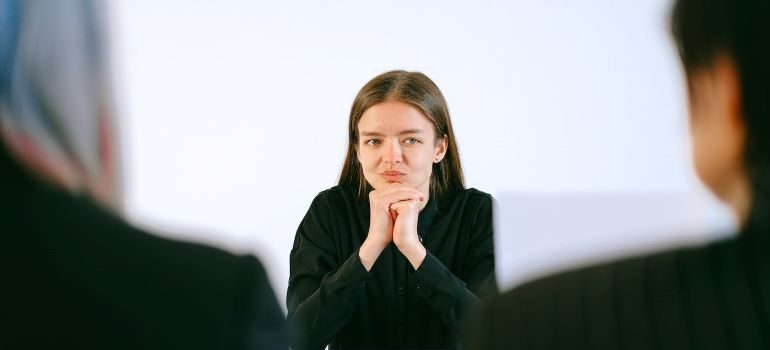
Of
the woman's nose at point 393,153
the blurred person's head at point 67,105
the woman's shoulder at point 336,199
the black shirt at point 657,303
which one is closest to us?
the blurred person's head at point 67,105

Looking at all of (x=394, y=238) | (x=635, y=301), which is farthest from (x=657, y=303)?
(x=394, y=238)

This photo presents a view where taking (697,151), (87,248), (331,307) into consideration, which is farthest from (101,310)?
(331,307)

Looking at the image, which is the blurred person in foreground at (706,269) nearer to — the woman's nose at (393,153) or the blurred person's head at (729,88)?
the blurred person's head at (729,88)

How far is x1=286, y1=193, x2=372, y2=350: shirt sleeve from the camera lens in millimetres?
1382

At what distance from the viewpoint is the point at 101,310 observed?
49 centimetres

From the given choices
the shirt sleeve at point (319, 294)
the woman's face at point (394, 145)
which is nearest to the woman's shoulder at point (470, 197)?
the woman's face at point (394, 145)

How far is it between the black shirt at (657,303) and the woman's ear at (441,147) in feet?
3.75

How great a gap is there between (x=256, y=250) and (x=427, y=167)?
3.87 feet

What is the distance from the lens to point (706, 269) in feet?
1.66

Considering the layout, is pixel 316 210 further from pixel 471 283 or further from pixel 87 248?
pixel 87 248

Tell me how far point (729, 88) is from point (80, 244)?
0.43 metres

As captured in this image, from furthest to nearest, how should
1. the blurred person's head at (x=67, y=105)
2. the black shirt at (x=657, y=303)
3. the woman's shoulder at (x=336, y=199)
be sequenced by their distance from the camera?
the woman's shoulder at (x=336, y=199) < the black shirt at (x=657, y=303) < the blurred person's head at (x=67, y=105)

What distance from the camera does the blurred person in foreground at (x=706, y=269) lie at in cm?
50

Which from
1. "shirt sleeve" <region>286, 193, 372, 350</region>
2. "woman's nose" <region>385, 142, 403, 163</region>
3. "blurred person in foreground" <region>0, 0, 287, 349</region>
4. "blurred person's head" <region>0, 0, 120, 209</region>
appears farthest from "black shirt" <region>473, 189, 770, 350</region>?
"woman's nose" <region>385, 142, 403, 163</region>
